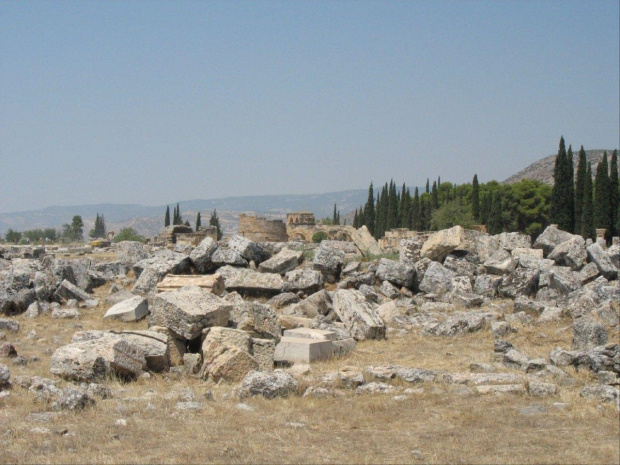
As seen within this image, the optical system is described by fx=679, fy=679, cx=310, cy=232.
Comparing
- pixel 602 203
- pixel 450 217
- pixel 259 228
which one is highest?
pixel 602 203

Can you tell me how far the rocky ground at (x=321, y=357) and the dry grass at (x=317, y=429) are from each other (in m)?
0.03

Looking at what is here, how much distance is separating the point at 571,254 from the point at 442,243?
3160 millimetres

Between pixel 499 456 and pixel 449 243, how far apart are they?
12.1m

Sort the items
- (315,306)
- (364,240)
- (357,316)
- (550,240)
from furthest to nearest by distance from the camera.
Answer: (364,240) → (550,240) → (315,306) → (357,316)

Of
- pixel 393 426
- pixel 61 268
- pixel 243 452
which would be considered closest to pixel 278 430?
pixel 243 452

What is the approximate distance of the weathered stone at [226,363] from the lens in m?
9.27

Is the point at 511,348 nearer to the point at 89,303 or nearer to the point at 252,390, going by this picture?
the point at 252,390

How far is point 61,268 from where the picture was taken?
54.6ft

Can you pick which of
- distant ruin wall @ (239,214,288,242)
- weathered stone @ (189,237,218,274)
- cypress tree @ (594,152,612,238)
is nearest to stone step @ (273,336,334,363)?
weathered stone @ (189,237,218,274)

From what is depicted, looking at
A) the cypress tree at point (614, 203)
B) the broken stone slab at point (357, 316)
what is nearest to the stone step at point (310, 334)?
the broken stone slab at point (357, 316)

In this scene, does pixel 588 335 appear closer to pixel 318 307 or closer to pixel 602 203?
pixel 318 307

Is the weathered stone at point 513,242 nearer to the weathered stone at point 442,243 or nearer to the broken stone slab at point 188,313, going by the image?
the weathered stone at point 442,243

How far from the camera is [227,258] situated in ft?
55.4

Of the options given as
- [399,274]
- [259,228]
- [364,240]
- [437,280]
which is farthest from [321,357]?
[364,240]
